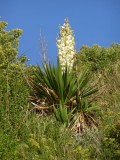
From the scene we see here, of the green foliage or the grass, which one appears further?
the green foliage

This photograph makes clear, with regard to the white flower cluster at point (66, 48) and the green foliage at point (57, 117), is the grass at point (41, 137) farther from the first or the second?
the white flower cluster at point (66, 48)

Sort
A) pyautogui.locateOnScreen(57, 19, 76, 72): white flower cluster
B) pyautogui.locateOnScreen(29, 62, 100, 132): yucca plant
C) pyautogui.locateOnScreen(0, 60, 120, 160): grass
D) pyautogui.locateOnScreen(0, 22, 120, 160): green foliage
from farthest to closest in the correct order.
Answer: pyautogui.locateOnScreen(57, 19, 76, 72): white flower cluster, pyautogui.locateOnScreen(29, 62, 100, 132): yucca plant, pyautogui.locateOnScreen(0, 22, 120, 160): green foliage, pyautogui.locateOnScreen(0, 60, 120, 160): grass

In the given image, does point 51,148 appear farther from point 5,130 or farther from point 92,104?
point 92,104

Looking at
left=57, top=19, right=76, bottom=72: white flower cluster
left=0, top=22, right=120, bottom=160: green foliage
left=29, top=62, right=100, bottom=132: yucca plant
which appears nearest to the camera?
left=0, top=22, right=120, bottom=160: green foliage

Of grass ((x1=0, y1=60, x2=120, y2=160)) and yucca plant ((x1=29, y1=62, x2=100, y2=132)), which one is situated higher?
yucca plant ((x1=29, y1=62, x2=100, y2=132))

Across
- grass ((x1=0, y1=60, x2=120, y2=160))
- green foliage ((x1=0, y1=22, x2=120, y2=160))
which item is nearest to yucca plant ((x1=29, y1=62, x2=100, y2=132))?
green foliage ((x1=0, y1=22, x2=120, y2=160))

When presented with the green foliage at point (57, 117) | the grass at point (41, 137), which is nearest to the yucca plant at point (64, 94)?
the green foliage at point (57, 117)

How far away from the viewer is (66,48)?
12586 millimetres

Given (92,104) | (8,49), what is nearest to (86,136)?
(92,104)

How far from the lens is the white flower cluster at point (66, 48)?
12500mm

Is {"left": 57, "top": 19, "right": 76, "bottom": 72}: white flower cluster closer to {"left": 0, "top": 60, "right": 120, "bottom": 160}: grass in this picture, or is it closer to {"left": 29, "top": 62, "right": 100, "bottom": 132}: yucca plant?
{"left": 29, "top": 62, "right": 100, "bottom": 132}: yucca plant

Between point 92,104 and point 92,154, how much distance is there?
11.1 feet

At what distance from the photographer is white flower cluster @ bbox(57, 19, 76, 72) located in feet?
41.0

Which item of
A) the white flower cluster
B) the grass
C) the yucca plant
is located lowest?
the grass
